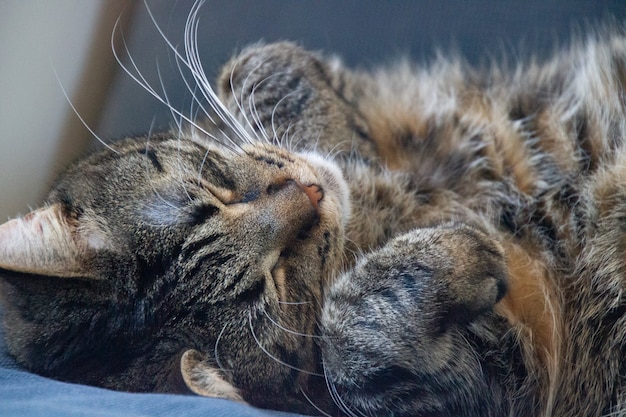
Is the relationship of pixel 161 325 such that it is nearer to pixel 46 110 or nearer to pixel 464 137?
pixel 464 137

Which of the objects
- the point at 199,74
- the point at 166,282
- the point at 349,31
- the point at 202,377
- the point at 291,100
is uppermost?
the point at 349,31

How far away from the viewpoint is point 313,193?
3.45 feet

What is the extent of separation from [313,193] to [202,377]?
406 millimetres

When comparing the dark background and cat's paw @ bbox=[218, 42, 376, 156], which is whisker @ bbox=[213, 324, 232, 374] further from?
the dark background

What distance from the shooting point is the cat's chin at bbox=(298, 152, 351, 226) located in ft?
3.71

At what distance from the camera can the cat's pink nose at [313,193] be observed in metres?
1.04

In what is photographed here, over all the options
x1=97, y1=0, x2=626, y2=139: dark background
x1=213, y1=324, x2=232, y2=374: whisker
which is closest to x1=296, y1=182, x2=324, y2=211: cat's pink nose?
x1=213, y1=324, x2=232, y2=374: whisker

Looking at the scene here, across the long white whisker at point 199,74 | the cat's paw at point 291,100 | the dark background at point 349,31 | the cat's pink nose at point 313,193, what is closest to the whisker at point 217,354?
the cat's pink nose at point 313,193

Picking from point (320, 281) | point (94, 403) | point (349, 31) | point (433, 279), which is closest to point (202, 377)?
point (94, 403)

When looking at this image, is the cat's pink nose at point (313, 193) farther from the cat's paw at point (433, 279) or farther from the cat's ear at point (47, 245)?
the cat's ear at point (47, 245)

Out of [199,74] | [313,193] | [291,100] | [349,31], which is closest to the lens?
[313,193]

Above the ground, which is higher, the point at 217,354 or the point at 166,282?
the point at 166,282

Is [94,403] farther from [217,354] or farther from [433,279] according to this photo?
[433,279]

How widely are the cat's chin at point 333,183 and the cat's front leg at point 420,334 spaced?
202 mm
